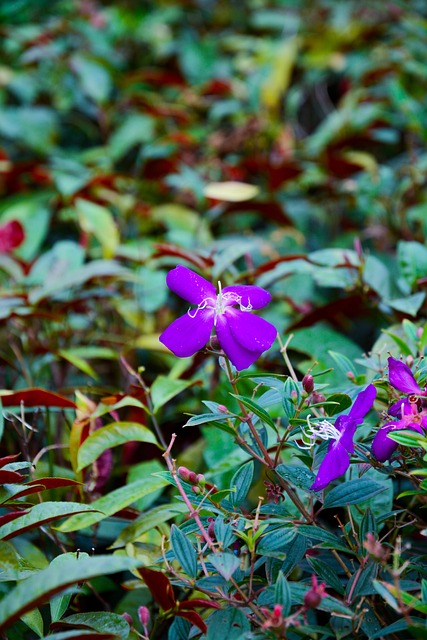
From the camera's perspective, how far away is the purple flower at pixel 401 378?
65 cm

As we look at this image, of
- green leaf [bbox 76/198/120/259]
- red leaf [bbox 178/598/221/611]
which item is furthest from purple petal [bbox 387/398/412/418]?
green leaf [bbox 76/198/120/259]

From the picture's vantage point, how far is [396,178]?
1632 millimetres

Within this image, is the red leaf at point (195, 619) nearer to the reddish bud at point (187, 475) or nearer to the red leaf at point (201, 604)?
the red leaf at point (201, 604)

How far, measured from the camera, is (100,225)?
135cm

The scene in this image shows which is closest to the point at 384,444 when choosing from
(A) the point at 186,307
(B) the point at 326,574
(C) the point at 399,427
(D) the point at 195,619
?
(C) the point at 399,427

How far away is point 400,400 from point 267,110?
4.78ft

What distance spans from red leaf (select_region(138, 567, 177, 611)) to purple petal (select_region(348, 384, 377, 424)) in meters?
0.23

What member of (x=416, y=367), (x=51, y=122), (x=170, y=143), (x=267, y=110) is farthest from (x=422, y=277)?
(x=51, y=122)

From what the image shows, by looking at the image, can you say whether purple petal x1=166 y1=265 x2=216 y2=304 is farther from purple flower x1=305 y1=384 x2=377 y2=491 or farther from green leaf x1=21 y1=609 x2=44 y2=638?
green leaf x1=21 y1=609 x2=44 y2=638

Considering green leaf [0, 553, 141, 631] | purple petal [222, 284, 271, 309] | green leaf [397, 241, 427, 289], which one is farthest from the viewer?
green leaf [397, 241, 427, 289]

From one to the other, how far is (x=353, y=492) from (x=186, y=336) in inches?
8.6

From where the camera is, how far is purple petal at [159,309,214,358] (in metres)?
0.66

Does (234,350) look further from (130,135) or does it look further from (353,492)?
(130,135)

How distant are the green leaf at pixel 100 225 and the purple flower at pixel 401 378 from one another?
767 mm
